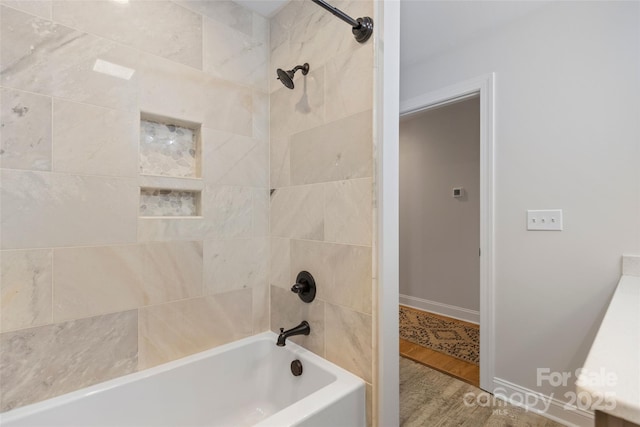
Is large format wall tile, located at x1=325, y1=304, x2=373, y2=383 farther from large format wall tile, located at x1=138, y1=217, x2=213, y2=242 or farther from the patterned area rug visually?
the patterned area rug

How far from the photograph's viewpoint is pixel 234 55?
1714 mm

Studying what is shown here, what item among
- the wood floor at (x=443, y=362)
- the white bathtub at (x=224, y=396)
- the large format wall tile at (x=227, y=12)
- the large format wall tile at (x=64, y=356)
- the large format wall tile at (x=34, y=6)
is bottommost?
the wood floor at (x=443, y=362)

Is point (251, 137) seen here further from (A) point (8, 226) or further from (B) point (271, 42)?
(A) point (8, 226)

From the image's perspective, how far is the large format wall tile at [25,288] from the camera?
43.8 inches

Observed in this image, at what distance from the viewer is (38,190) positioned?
1167 millimetres

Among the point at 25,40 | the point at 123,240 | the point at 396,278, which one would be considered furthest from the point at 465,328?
the point at 25,40

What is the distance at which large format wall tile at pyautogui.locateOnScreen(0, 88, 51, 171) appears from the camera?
3.64ft

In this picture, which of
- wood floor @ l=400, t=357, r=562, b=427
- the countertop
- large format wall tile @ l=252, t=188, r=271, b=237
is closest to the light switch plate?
the countertop

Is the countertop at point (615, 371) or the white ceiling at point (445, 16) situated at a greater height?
the white ceiling at point (445, 16)

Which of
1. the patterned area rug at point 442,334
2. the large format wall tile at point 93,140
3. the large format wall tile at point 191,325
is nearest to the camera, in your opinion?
the large format wall tile at point 93,140

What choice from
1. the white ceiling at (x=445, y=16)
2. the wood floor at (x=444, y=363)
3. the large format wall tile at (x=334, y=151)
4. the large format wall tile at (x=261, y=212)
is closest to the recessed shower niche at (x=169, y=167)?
the large format wall tile at (x=261, y=212)

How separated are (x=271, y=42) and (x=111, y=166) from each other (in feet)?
4.01

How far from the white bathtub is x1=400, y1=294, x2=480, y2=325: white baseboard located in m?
2.51

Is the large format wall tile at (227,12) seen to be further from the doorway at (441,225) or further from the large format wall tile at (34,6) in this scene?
the doorway at (441,225)
